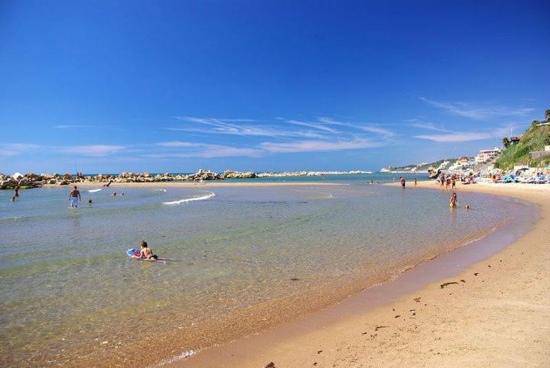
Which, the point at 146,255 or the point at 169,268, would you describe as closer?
the point at 169,268

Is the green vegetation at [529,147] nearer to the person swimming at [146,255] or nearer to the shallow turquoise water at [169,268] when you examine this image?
the shallow turquoise water at [169,268]

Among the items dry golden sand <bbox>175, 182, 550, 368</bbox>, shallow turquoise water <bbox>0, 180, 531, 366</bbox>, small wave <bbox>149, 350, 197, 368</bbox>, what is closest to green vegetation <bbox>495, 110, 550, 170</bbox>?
shallow turquoise water <bbox>0, 180, 531, 366</bbox>

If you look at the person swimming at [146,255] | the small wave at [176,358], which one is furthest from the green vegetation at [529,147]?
the small wave at [176,358]

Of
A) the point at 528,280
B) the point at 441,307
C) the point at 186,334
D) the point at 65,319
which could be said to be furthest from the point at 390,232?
the point at 65,319

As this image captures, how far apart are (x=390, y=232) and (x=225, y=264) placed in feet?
30.0

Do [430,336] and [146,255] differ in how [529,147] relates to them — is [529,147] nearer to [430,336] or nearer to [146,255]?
[146,255]

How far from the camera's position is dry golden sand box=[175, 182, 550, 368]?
5.28 meters

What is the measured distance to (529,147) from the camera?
83.2 m

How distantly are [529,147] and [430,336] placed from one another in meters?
95.1

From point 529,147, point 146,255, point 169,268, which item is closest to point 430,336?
point 169,268

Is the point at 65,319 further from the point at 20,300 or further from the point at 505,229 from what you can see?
the point at 505,229

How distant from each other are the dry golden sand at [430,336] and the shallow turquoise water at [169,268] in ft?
4.78

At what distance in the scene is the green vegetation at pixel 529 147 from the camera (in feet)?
259

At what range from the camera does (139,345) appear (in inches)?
265
